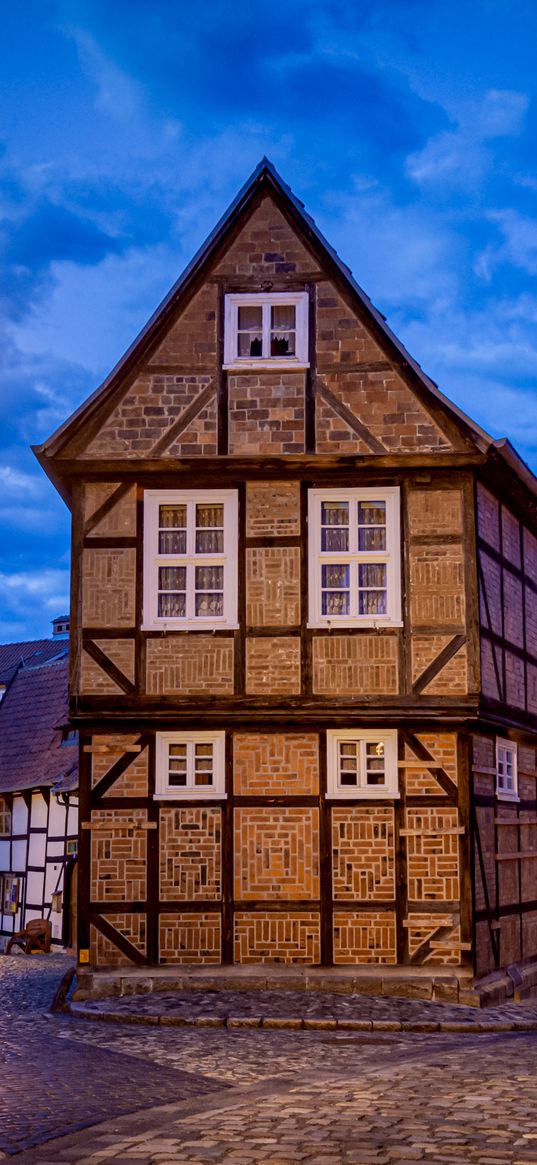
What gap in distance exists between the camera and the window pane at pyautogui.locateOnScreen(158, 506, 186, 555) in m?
19.0

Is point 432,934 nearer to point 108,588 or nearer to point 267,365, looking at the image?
point 108,588

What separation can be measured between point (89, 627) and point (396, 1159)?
39.1 feet

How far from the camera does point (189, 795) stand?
1830cm

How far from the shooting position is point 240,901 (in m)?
18.1

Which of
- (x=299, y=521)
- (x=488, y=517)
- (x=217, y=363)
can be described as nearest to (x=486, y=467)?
(x=488, y=517)

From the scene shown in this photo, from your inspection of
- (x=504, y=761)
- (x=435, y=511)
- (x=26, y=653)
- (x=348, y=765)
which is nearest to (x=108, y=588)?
(x=348, y=765)

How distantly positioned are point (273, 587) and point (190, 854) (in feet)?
12.0

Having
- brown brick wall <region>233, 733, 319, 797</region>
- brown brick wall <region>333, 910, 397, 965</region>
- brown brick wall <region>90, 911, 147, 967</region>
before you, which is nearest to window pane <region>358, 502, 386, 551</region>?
brown brick wall <region>233, 733, 319, 797</region>

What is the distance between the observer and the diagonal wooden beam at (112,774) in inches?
720

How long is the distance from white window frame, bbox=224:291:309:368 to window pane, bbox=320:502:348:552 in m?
2.01

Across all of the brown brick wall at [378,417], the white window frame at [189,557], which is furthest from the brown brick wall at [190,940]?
the brown brick wall at [378,417]

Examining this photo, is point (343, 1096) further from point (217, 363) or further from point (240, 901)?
point (217, 363)

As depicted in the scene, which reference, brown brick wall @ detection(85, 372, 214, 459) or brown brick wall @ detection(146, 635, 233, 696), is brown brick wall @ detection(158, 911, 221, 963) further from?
brown brick wall @ detection(85, 372, 214, 459)

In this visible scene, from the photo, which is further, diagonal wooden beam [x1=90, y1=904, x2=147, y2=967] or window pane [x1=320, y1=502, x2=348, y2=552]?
window pane [x1=320, y1=502, x2=348, y2=552]
